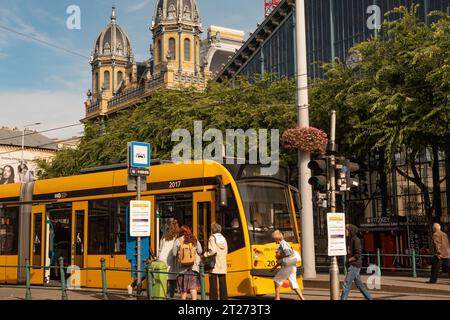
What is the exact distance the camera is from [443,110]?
20906mm

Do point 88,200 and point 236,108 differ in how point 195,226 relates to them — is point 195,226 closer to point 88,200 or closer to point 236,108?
point 88,200

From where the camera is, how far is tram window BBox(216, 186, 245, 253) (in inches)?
581

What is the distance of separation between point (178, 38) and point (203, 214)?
6719cm

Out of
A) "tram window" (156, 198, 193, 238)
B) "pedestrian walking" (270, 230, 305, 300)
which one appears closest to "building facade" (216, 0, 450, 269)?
"tram window" (156, 198, 193, 238)

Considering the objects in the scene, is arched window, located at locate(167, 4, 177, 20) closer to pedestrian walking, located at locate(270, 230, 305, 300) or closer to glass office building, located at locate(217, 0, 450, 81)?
glass office building, located at locate(217, 0, 450, 81)

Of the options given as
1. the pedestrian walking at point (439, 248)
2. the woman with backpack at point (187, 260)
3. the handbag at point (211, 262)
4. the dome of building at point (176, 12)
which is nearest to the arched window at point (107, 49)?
the dome of building at point (176, 12)

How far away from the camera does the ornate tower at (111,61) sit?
311 feet

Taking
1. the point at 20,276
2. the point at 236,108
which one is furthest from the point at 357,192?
the point at 20,276

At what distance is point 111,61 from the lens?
95.2 m

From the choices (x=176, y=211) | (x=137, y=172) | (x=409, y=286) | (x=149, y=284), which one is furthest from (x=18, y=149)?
(x=149, y=284)

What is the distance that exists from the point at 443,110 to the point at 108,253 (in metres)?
11.3

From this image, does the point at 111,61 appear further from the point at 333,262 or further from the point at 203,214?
the point at 333,262

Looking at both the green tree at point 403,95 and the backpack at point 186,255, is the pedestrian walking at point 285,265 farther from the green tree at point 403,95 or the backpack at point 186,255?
the green tree at point 403,95

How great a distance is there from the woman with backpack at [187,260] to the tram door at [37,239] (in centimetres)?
762
